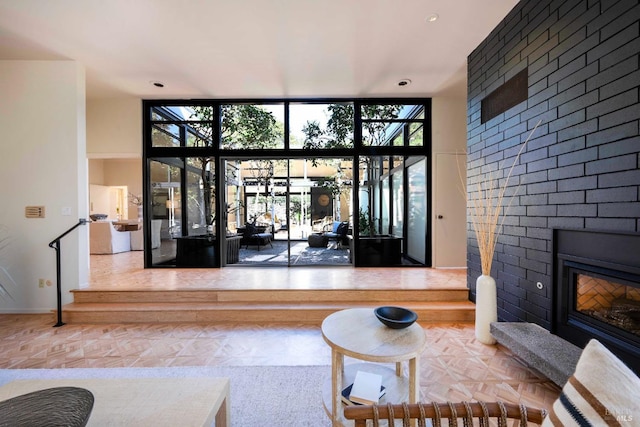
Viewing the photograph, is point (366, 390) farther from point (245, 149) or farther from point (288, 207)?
point (245, 149)

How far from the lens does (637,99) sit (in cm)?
162

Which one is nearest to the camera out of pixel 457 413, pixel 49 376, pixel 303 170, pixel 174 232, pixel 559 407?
pixel 559 407

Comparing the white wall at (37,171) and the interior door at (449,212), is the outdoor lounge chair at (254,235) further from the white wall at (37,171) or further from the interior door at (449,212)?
the interior door at (449,212)

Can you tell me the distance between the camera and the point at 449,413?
0.89 meters

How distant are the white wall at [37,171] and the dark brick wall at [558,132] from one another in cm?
528

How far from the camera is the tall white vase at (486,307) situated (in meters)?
2.60

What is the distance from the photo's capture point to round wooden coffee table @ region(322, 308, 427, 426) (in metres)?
1.46

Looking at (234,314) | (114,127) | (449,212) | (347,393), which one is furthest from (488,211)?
(114,127)

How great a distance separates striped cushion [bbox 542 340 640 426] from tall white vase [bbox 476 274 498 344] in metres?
2.11

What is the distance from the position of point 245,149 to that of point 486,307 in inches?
169

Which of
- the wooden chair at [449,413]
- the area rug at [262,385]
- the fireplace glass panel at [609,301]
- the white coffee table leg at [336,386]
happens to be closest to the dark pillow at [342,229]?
the area rug at [262,385]

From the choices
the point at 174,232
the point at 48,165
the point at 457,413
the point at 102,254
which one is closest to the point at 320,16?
the point at 457,413

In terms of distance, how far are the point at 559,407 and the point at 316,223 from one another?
22.3 feet

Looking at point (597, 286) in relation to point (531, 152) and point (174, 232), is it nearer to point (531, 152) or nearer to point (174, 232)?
point (531, 152)
